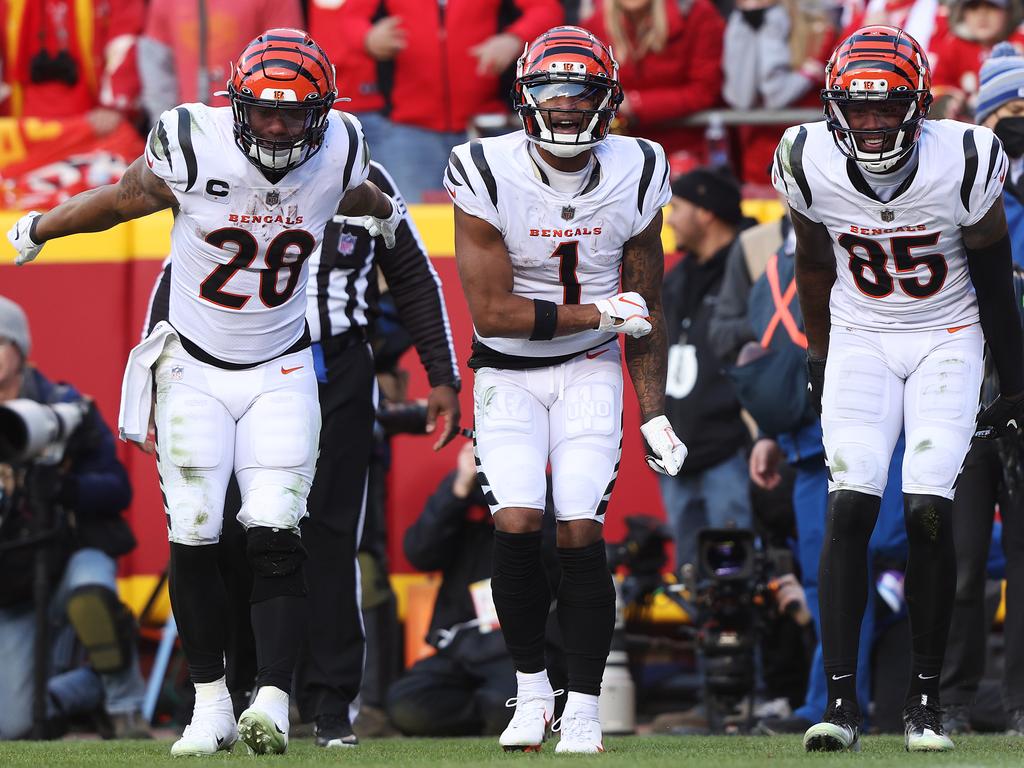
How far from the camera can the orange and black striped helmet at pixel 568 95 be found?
15.2 feet

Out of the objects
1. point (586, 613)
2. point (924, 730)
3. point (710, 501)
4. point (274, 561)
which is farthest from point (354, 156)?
point (710, 501)

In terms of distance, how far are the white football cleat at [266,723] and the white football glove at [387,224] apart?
150cm

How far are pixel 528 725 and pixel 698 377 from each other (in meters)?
2.85

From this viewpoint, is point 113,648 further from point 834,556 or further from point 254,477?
point 834,556

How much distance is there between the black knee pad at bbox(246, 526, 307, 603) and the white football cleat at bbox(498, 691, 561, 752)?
2.14 feet

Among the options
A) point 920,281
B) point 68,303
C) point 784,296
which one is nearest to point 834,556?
point 920,281

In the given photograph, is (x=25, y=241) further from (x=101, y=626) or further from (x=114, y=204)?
(x=101, y=626)

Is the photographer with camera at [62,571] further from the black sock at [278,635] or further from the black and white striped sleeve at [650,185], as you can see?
the black and white striped sleeve at [650,185]

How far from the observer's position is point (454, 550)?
6.91 meters

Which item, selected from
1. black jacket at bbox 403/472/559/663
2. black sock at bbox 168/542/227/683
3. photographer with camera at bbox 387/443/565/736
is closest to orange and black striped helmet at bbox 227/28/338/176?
black sock at bbox 168/542/227/683

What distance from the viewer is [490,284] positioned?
185 inches

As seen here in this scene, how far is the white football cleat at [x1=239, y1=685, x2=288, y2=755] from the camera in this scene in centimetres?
446

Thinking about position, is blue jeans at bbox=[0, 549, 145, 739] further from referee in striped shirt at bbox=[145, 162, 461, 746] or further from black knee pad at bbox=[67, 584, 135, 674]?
referee in striped shirt at bbox=[145, 162, 461, 746]

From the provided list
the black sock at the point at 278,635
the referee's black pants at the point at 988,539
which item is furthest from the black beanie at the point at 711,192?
the black sock at the point at 278,635
